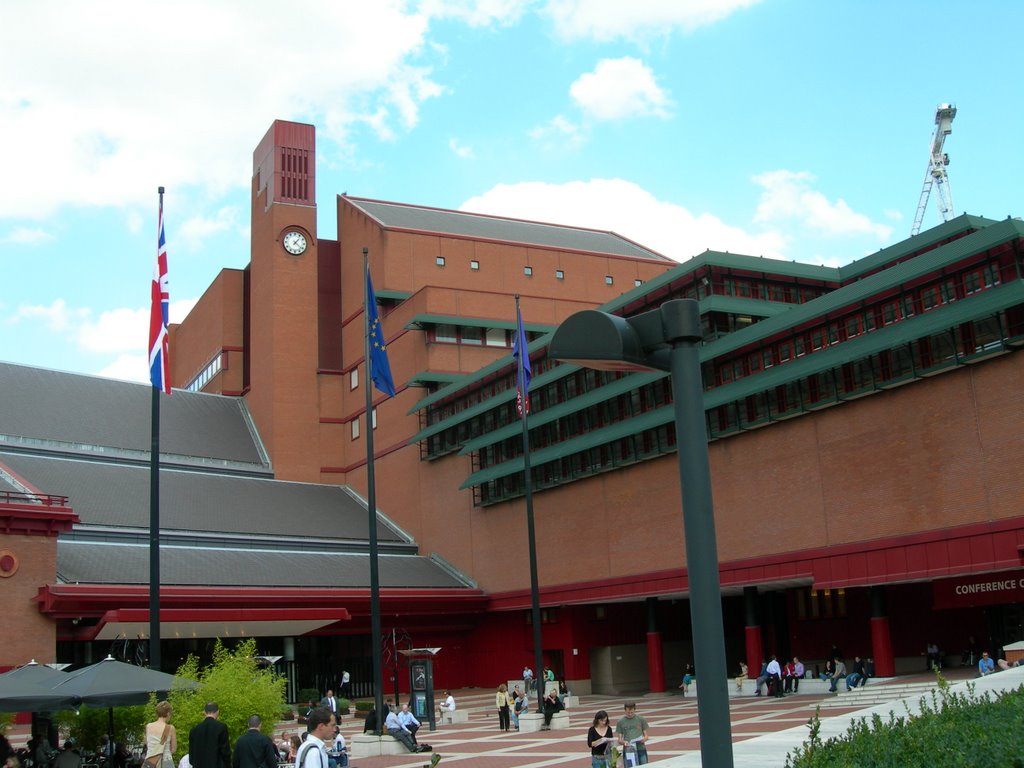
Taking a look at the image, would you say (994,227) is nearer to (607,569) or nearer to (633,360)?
(607,569)

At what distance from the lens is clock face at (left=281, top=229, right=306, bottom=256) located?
239 feet

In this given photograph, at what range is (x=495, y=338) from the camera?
6606 cm

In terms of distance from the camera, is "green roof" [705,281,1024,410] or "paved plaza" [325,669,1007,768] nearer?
"paved plaza" [325,669,1007,768]

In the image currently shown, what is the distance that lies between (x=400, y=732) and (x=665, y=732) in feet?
23.6

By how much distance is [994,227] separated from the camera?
3309 centimetres

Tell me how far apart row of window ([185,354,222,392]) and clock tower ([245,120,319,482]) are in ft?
18.6

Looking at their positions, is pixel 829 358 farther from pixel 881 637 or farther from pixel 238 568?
pixel 238 568

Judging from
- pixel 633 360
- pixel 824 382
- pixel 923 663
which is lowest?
pixel 923 663

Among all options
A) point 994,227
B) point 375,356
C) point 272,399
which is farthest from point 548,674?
point 272,399

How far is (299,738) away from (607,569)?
26.8 metres

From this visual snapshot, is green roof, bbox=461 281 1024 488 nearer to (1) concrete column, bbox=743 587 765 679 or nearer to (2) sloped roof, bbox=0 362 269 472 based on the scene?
(1) concrete column, bbox=743 587 765 679

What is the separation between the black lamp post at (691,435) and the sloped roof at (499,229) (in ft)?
212

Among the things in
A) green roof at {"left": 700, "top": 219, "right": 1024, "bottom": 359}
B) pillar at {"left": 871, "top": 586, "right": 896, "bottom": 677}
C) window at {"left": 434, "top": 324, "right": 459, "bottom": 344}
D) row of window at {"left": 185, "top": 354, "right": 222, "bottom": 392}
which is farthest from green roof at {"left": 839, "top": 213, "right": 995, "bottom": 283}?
row of window at {"left": 185, "top": 354, "right": 222, "bottom": 392}

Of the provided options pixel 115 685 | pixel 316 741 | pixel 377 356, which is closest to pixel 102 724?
pixel 115 685
